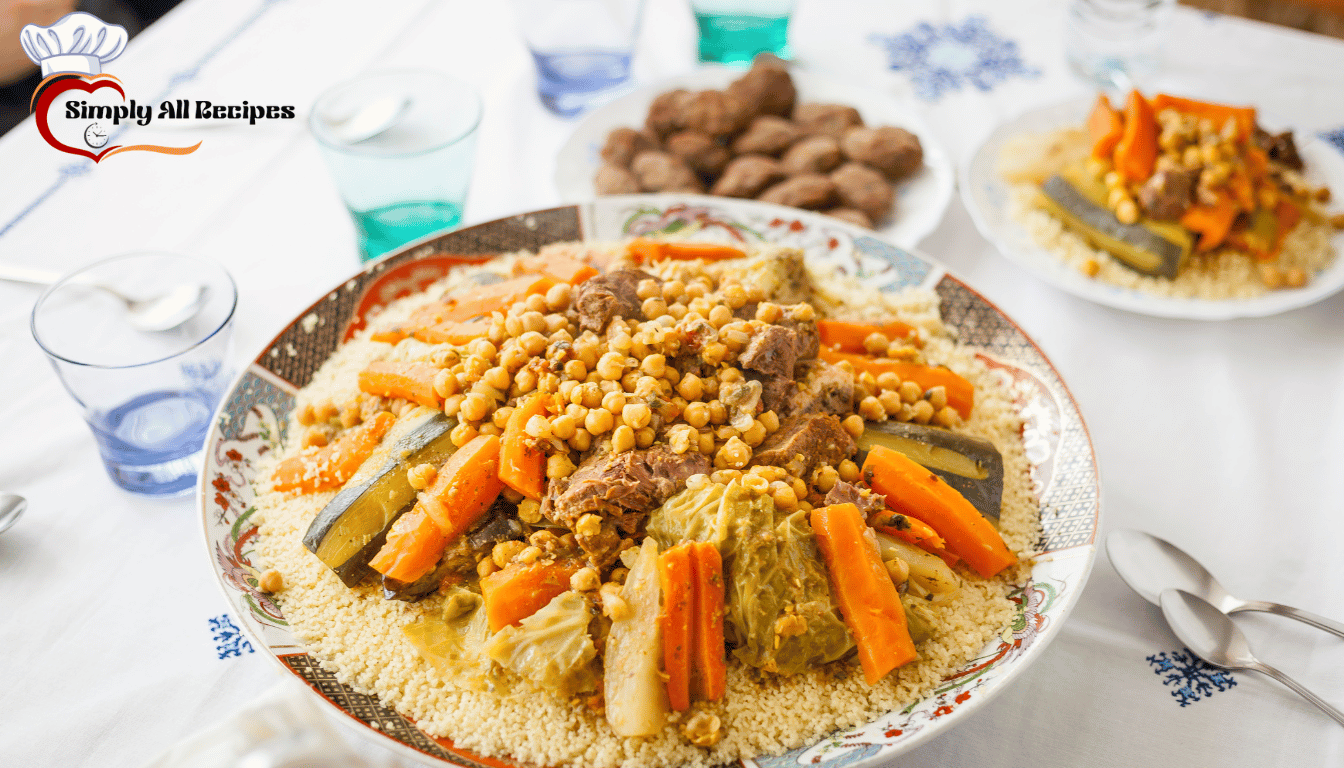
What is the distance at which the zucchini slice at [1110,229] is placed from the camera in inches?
136

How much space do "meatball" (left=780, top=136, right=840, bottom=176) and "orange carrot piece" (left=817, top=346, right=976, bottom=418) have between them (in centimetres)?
136

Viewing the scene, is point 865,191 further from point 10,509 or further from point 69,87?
point 10,509

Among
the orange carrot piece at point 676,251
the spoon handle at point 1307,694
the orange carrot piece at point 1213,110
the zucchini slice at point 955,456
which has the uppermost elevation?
the orange carrot piece at point 1213,110

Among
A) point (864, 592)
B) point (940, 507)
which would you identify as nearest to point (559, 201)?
point (940, 507)

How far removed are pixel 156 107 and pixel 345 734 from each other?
357 centimetres

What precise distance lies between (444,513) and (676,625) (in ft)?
2.35

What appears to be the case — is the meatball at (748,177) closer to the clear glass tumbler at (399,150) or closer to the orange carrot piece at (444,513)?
the clear glass tumbler at (399,150)

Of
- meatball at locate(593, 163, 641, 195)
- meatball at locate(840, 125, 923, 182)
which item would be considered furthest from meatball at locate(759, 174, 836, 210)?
meatball at locate(593, 163, 641, 195)

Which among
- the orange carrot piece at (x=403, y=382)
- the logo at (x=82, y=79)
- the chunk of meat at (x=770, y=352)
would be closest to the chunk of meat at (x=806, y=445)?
the chunk of meat at (x=770, y=352)

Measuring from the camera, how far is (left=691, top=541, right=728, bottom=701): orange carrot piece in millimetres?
2043

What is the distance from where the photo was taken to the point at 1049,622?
2.13 metres

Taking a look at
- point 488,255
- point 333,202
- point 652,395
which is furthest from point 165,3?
point 652,395

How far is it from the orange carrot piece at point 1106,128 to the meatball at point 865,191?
36.4 inches

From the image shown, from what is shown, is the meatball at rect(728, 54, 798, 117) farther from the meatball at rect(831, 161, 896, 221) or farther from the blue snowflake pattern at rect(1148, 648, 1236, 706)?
the blue snowflake pattern at rect(1148, 648, 1236, 706)
